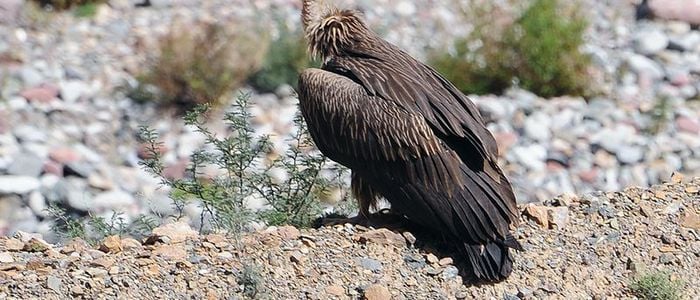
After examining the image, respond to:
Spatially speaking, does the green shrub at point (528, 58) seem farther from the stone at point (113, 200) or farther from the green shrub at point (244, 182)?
the green shrub at point (244, 182)

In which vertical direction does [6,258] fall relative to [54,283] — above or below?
above

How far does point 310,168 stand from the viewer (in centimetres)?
880

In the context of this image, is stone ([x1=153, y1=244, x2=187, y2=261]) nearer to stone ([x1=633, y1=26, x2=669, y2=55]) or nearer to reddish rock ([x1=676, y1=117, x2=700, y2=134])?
reddish rock ([x1=676, y1=117, x2=700, y2=134])

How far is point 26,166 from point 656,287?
7664mm

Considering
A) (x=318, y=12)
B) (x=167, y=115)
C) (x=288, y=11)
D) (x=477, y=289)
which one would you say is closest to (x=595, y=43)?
(x=288, y=11)

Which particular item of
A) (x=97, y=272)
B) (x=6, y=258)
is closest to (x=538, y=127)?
(x=6, y=258)

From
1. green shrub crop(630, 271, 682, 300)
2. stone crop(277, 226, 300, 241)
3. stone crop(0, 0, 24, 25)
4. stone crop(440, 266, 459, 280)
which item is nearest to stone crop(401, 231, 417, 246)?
stone crop(440, 266, 459, 280)

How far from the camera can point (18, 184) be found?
43.5ft

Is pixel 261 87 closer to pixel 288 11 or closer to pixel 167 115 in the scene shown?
pixel 167 115

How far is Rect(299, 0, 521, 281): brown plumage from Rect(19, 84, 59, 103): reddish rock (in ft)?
24.8

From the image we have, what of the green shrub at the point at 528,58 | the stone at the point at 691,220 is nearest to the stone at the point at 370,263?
the stone at the point at 691,220

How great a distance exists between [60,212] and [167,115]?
22.5ft

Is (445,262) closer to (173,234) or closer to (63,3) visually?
(173,234)

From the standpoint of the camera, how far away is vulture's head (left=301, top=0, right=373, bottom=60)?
8.66 meters
